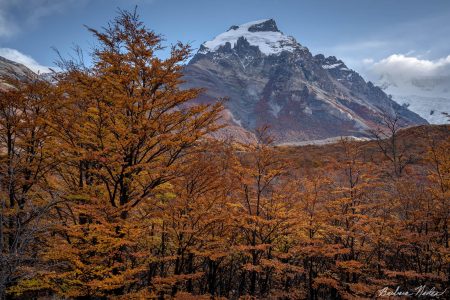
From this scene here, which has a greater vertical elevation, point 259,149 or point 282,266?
point 259,149

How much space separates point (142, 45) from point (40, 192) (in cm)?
674

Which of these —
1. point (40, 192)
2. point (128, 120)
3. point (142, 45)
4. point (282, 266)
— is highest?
point (142, 45)

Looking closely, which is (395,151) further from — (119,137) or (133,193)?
(119,137)

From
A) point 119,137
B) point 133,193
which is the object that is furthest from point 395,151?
point 119,137

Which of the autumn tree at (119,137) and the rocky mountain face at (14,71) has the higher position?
the rocky mountain face at (14,71)

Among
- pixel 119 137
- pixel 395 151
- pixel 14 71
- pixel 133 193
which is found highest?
pixel 14 71

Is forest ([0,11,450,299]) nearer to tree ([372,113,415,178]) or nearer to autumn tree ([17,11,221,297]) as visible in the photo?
autumn tree ([17,11,221,297])

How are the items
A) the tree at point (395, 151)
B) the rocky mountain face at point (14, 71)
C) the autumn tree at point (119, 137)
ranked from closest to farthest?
the autumn tree at point (119, 137), the rocky mountain face at point (14, 71), the tree at point (395, 151)

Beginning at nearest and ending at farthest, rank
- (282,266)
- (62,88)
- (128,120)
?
(128,120) < (62,88) < (282,266)

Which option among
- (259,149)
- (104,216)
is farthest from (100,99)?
(259,149)

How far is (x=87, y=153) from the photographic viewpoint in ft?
31.5

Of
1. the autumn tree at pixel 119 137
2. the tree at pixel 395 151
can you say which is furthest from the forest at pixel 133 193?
the tree at pixel 395 151

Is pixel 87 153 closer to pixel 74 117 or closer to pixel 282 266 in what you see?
pixel 74 117

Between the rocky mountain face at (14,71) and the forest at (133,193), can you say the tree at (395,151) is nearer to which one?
the forest at (133,193)
